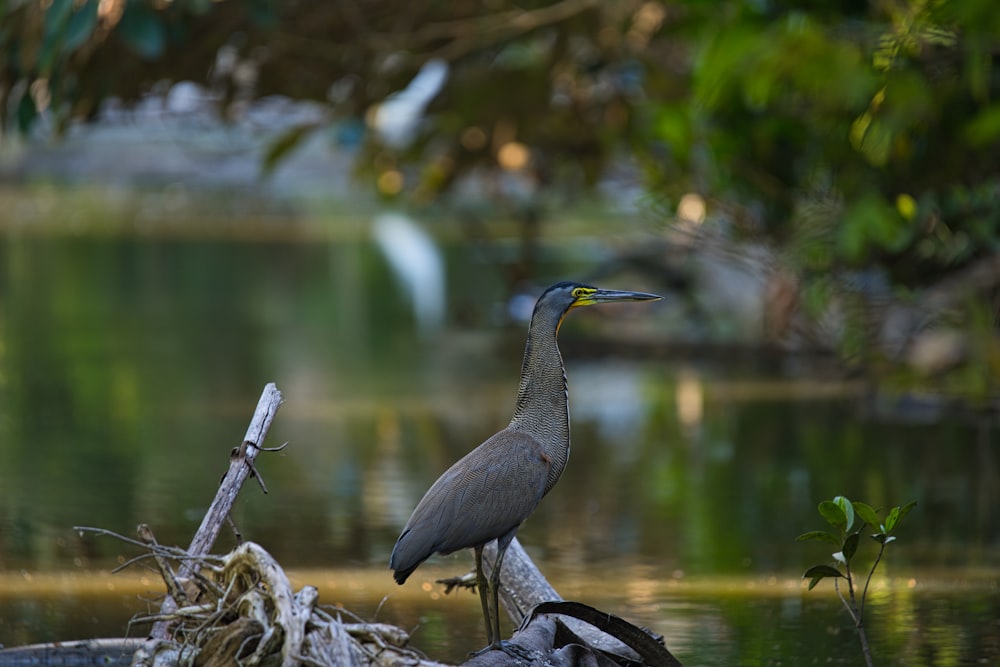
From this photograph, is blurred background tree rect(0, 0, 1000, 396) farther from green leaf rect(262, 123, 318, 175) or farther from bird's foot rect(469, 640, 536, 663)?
bird's foot rect(469, 640, 536, 663)

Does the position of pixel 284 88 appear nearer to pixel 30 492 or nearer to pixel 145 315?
pixel 145 315

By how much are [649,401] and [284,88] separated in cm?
462

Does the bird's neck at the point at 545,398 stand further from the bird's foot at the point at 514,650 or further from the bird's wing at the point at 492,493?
the bird's foot at the point at 514,650

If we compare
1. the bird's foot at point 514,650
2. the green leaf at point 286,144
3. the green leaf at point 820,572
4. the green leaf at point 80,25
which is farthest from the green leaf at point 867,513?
the green leaf at point 286,144

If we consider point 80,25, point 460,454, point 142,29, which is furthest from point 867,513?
point 142,29

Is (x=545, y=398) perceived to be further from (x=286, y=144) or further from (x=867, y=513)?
(x=286, y=144)

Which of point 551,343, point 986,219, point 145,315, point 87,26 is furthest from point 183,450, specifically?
point 145,315

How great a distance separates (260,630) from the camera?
4.89 metres

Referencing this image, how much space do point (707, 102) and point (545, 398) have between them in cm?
602

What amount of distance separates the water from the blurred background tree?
104 centimetres

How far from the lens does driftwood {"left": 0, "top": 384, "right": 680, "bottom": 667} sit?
4852 mm

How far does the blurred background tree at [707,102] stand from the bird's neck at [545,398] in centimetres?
394

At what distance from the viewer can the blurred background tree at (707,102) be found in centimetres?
1071

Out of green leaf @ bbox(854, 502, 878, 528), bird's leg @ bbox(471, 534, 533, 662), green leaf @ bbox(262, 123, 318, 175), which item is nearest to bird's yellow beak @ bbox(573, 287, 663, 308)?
bird's leg @ bbox(471, 534, 533, 662)
